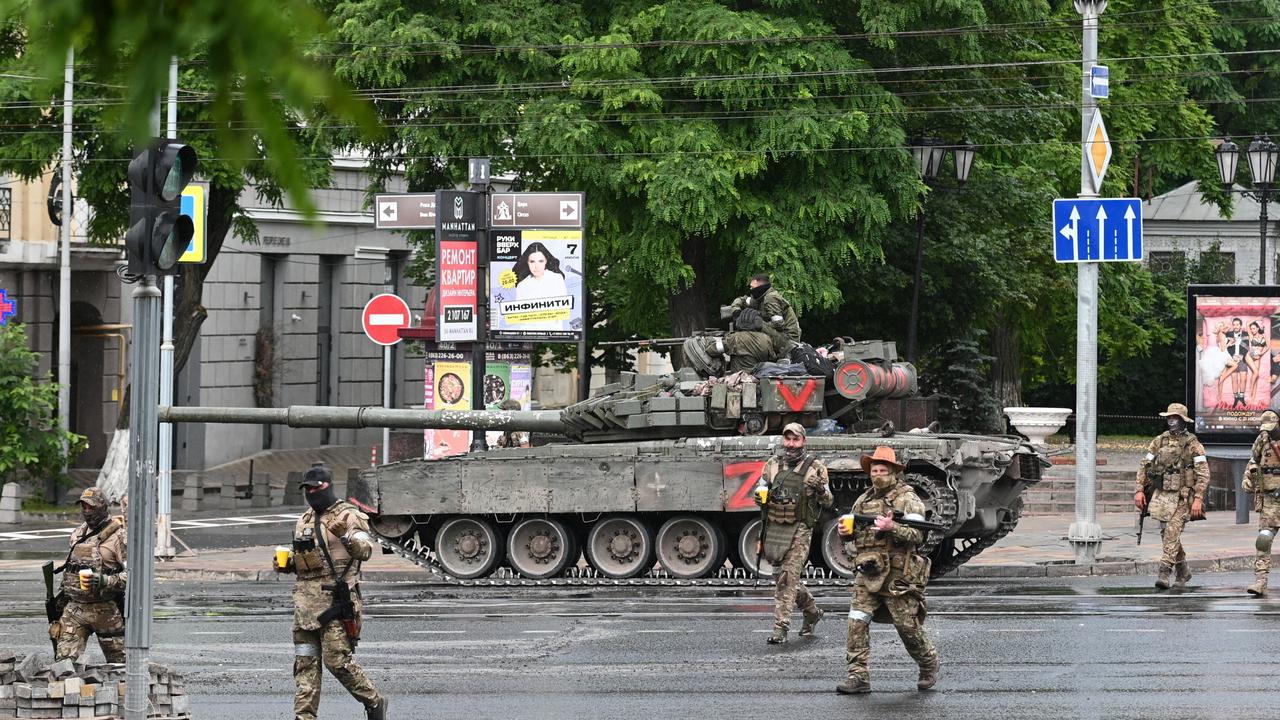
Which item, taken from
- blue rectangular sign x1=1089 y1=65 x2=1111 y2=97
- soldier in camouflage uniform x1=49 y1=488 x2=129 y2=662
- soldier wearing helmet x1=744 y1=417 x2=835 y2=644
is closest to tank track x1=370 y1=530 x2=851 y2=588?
soldier wearing helmet x1=744 y1=417 x2=835 y2=644

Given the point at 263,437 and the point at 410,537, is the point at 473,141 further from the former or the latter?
the point at 263,437

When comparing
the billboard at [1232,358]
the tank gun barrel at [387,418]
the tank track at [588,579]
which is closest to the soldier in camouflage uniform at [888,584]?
the tank track at [588,579]

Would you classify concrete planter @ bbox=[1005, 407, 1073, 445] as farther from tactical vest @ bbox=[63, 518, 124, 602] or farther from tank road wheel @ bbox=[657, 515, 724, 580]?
tactical vest @ bbox=[63, 518, 124, 602]

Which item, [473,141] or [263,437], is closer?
[473,141]

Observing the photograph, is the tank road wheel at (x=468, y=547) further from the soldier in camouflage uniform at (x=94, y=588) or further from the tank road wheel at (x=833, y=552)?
the soldier in camouflage uniform at (x=94, y=588)

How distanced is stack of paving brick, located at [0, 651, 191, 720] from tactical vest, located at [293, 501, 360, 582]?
3.22ft

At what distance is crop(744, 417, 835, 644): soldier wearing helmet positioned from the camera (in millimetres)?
14031

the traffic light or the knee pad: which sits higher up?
the traffic light

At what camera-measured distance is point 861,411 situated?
2045 centimetres

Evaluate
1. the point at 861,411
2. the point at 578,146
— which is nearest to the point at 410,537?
the point at 861,411

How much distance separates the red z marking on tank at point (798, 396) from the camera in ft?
63.1

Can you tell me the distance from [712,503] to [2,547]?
38.1ft

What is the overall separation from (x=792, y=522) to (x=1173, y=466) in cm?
524

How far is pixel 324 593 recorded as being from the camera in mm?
10219
